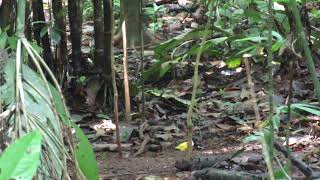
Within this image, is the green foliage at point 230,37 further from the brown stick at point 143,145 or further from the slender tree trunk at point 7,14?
the slender tree trunk at point 7,14

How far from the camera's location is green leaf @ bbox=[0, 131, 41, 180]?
841 millimetres

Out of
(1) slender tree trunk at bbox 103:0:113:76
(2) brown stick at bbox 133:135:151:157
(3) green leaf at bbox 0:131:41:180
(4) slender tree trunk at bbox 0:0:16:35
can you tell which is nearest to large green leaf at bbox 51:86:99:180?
(3) green leaf at bbox 0:131:41:180

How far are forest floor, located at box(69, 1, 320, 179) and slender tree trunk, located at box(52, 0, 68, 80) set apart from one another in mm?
237

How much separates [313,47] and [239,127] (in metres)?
0.69

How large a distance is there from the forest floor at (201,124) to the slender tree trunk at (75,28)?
0.87 ft

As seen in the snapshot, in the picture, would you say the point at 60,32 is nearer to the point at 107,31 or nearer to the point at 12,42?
the point at 107,31

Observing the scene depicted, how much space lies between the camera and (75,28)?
4.31 meters

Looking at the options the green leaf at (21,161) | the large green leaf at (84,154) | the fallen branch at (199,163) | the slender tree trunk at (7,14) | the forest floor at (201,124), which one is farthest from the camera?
the forest floor at (201,124)

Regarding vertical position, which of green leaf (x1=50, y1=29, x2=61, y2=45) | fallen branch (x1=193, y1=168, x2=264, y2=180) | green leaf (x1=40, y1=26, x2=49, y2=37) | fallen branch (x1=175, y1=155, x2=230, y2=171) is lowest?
fallen branch (x1=175, y1=155, x2=230, y2=171)

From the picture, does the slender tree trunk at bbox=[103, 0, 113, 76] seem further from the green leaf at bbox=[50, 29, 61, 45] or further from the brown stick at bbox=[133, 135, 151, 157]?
the brown stick at bbox=[133, 135, 151, 157]

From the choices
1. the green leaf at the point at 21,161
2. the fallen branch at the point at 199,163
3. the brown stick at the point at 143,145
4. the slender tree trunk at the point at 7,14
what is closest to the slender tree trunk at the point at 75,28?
the brown stick at the point at 143,145

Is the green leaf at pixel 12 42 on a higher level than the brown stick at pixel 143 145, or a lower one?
higher

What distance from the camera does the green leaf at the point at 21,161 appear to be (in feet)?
2.76

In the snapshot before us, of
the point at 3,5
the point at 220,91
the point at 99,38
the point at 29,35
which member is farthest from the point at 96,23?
the point at 3,5
